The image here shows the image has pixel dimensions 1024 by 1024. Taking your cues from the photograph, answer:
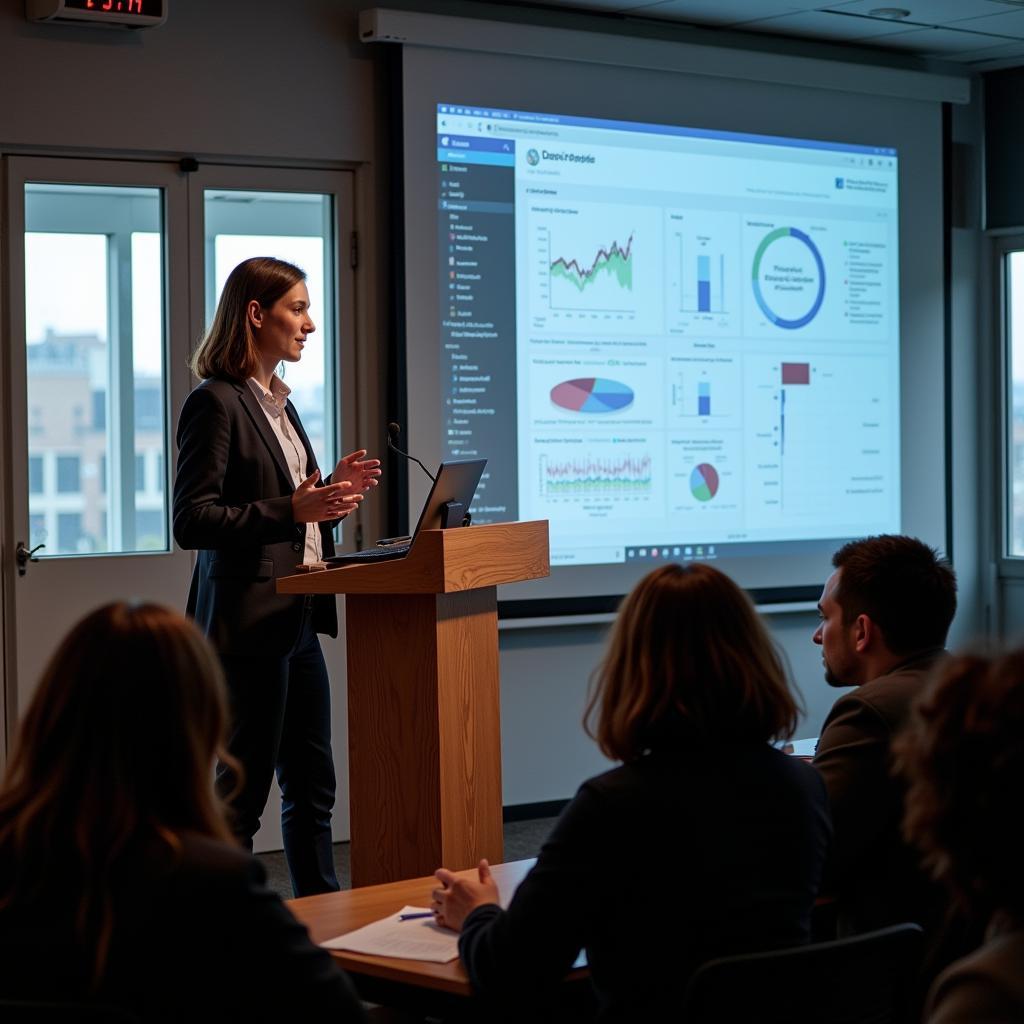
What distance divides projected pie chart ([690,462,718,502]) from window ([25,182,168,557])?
204 cm

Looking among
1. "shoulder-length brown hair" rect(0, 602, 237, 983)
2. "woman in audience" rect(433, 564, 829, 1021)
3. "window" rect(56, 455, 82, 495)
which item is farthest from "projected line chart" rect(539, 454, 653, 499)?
"shoulder-length brown hair" rect(0, 602, 237, 983)

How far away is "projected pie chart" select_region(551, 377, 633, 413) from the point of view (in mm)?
5289

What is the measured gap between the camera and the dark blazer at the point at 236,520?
10.5 ft

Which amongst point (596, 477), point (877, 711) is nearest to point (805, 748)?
point (877, 711)

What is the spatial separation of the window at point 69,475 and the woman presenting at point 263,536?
1386 millimetres

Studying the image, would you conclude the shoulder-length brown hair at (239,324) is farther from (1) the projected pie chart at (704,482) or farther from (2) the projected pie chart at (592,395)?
(1) the projected pie chart at (704,482)

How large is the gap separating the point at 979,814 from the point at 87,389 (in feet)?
13.2

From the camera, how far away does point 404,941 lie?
188cm

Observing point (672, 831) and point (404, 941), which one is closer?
point (672, 831)

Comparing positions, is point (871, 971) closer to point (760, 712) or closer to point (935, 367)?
point (760, 712)

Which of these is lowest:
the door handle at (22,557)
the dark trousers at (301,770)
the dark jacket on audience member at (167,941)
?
the dark trousers at (301,770)

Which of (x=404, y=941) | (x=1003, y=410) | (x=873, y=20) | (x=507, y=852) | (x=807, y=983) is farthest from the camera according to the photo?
(x=1003, y=410)

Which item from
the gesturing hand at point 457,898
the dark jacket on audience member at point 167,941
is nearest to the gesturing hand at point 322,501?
the gesturing hand at point 457,898

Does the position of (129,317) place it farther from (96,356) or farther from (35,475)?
(35,475)
